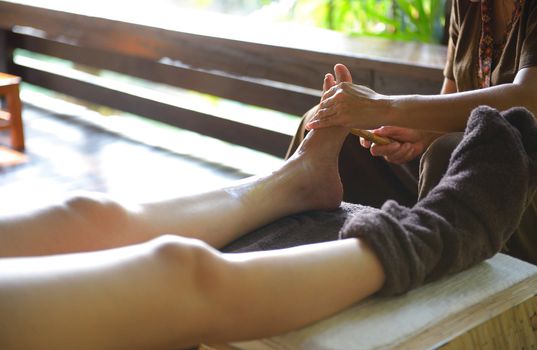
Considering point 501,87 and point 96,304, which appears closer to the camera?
point 96,304

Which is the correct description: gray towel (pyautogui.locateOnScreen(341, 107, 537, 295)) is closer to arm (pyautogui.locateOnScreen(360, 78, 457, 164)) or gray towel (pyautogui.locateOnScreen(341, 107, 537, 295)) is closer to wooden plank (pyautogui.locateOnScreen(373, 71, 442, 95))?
arm (pyautogui.locateOnScreen(360, 78, 457, 164))

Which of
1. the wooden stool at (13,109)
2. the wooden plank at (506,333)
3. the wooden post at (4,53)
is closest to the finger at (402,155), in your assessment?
the wooden plank at (506,333)

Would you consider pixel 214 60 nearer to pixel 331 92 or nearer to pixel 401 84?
pixel 401 84

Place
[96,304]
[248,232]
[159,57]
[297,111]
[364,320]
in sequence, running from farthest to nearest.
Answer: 1. [159,57]
2. [297,111]
3. [248,232]
4. [364,320]
5. [96,304]

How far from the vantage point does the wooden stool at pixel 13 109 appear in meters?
3.57

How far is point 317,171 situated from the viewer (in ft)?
5.43

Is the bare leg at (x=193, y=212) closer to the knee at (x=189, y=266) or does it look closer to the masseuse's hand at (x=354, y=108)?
the masseuse's hand at (x=354, y=108)

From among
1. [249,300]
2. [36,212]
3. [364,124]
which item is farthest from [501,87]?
[36,212]

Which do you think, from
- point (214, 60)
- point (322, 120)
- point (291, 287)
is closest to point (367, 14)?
point (214, 60)

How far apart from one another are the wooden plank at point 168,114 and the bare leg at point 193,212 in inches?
68.2

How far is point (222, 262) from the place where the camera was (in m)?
1.06

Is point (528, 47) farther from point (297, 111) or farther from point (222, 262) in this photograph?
point (297, 111)

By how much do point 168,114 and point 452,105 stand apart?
2564 millimetres

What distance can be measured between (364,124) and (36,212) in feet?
2.25
